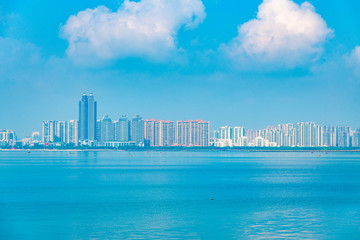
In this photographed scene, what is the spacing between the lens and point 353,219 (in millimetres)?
30016

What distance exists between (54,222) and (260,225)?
10.4m

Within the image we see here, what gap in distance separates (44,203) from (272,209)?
14.6 m

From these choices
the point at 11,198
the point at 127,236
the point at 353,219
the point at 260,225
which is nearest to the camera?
the point at 127,236

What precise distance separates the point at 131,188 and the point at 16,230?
2139 centimetres

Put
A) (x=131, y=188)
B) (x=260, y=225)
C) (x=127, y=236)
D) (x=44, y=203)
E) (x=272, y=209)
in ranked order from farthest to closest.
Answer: (x=131, y=188) → (x=44, y=203) → (x=272, y=209) → (x=260, y=225) → (x=127, y=236)

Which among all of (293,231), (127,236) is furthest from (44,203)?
(293,231)

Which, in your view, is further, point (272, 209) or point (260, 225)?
point (272, 209)

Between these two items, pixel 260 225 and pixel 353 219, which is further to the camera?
pixel 353 219

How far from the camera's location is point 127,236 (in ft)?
82.4

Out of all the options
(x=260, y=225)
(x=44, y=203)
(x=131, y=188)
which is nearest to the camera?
(x=260, y=225)

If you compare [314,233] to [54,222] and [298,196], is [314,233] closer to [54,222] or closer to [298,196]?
[54,222]

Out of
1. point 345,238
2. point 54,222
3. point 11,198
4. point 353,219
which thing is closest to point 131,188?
point 11,198

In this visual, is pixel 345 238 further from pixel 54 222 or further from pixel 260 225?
pixel 54 222

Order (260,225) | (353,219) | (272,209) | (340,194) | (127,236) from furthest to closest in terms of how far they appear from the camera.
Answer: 1. (340,194)
2. (272,209)
3. (353,219)
4. (260,225)
5. (127,236)
